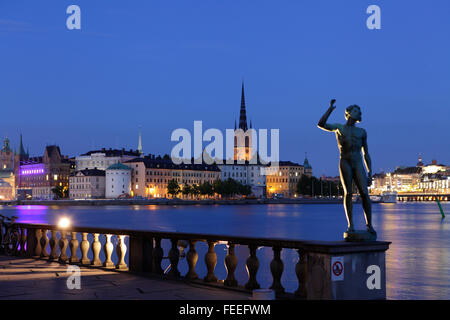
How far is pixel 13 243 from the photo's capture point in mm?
16203

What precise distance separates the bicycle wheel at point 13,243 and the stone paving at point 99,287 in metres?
3.72

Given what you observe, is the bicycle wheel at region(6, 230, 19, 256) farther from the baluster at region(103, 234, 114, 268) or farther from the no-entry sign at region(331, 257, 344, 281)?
the no-entry sign at region(331, 257, 344, 281)

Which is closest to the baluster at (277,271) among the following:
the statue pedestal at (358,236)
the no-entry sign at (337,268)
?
the statue pedestal at (358,236)

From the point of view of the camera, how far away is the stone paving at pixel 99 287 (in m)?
9.38

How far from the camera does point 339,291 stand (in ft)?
28.0

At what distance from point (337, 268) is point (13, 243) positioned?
35.0 feet

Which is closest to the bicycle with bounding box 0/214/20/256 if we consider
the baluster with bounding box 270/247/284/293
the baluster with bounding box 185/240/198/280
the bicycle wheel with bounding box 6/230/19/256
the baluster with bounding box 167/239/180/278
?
the bicycle wheel with bounding box 6/230/19/256

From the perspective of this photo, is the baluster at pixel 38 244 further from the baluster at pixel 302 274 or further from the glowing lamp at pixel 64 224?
the baluster at pixel 302 274

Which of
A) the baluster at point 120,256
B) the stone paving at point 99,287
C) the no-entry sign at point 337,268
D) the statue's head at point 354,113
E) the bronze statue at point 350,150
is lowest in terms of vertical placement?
the stone paving at point 99,287

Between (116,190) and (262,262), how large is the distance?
171 m

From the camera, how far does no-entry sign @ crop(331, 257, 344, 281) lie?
845 cm

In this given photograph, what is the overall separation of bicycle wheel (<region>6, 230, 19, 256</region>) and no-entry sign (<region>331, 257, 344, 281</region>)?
1043cm
